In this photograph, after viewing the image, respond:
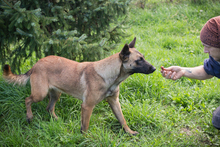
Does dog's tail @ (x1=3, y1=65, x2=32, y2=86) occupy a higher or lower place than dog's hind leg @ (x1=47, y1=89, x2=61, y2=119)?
higher

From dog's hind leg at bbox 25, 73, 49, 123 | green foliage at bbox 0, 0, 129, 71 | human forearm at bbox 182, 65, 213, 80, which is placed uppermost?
green foliage at bbox 0, 0, 129, 71

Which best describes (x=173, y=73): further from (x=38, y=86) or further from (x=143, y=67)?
(x=38, y=86)

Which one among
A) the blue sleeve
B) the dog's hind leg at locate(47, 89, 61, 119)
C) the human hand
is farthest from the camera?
the dog's hind leg at locate(47, 89, 61, 119)

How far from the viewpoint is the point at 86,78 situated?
3150mm

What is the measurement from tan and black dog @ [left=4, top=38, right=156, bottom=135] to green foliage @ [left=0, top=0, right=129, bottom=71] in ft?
1.40

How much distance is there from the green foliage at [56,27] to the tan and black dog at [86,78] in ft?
1.40

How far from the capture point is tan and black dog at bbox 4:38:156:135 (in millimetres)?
2951

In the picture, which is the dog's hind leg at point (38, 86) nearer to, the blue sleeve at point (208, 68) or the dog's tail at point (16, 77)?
the dog's tail at point (16, 77)

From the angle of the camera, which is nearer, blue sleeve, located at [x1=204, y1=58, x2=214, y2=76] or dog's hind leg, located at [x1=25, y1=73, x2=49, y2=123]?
blue sleeve, located at [x1=204, y1=58, x2=214, y2=76]

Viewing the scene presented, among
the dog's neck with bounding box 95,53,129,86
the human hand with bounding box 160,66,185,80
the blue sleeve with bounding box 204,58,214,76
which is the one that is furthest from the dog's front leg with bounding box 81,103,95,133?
the blue sleeve with bounding box 204,58,214,76

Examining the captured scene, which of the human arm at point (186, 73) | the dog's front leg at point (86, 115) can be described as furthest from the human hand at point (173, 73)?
the dog's front leg at point (86, 115)

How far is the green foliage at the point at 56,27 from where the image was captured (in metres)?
3.22

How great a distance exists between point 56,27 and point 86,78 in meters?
1.59

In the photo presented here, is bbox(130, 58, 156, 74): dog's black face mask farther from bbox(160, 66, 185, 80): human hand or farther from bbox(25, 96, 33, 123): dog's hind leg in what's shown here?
bbox(25, 96, 33, 123): dog's hind leg
